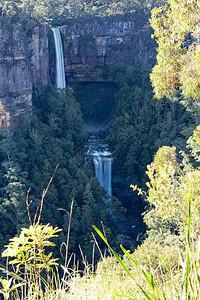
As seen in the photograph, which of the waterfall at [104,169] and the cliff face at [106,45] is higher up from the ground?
the cliff face at [106,45]

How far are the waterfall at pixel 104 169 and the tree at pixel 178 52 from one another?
1441cm

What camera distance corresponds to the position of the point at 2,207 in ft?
42.7

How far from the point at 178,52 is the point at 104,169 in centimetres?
1498

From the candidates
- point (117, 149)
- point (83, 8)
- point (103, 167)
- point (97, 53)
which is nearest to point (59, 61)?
A: point (97, 53)

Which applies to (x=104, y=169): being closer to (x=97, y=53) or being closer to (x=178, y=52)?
(x=97, y=53)

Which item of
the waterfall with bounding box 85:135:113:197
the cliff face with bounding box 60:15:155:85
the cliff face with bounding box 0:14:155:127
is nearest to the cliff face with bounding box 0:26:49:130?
Result: the cliff face with bounding box 0:14:155:127

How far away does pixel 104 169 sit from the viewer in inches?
782

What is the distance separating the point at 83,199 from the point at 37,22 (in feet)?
34.7

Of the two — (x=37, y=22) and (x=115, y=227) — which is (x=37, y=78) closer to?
(x=37, y=22)

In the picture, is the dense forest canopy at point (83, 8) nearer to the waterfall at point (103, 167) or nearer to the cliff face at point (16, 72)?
the cliff face at point (16, 72)

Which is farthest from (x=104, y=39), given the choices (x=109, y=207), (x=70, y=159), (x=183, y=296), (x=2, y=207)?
(x=183, y=296)

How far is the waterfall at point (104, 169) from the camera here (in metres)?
19.7

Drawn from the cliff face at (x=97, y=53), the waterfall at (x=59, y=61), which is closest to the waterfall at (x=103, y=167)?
the cliff face at (x=97, y=53)

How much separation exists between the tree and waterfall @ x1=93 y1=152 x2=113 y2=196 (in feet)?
47.3
